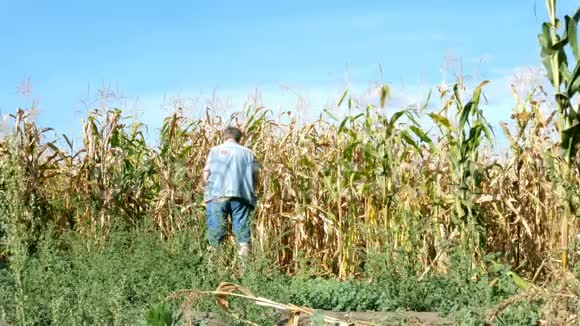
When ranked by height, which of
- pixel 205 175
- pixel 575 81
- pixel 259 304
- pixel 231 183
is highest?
pixel 575 81

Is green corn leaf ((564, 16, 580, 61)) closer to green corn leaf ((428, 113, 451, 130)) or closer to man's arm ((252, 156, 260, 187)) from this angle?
green corn leaf ((428, 113, 451, 130))

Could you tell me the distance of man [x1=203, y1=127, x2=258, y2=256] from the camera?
37.2ft

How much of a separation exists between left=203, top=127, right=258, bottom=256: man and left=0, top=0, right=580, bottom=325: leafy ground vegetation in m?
0.27

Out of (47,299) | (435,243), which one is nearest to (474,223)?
(435,243)

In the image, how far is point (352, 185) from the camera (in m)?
11.4

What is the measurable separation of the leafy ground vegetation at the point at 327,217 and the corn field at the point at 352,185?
0.02 m

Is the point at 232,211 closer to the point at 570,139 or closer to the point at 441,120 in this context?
the point at 441,120

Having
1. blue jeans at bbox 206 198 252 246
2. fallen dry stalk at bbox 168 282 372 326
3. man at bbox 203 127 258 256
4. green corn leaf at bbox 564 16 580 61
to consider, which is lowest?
fallen dry stalk at bbox 168 282 372 326

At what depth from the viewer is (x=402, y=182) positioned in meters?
11.2

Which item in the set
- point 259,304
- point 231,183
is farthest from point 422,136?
point 259,304

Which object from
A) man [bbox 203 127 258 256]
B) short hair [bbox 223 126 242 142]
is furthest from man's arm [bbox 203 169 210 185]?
short hair [bbox 223 126 242 142]

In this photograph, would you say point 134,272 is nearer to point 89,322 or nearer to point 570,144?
point 89,322

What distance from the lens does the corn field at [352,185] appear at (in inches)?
396

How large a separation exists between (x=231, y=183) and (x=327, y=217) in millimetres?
1322
